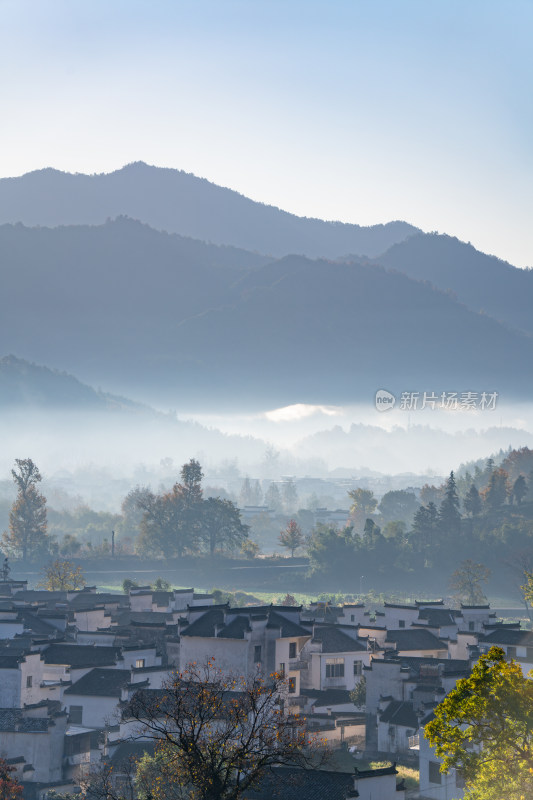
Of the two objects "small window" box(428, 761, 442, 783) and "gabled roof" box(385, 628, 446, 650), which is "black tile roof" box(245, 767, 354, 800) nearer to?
"small window" box(428, 761, 442, 783)

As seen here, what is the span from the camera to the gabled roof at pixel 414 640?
9200 cm

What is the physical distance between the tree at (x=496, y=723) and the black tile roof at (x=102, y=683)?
121 feet

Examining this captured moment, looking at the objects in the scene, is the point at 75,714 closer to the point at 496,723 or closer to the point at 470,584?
the point at 496,723

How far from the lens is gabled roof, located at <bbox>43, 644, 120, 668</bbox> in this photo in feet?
263

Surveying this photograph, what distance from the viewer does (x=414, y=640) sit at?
3691 inches

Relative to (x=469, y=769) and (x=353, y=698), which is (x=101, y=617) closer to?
(x=353, y=698)

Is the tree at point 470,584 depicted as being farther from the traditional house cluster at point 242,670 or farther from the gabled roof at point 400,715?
the gabled roof at point 400,715

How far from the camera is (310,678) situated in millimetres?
88125

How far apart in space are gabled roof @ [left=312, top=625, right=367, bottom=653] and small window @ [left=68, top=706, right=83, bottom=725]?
20.7 m

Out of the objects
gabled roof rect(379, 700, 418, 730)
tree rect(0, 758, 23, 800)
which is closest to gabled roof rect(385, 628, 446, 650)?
gabled roof rect(379, 700, 418, 730)

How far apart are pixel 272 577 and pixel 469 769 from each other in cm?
15220

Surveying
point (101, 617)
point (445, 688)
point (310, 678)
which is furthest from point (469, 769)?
point (101, 617)

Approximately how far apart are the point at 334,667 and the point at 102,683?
19.5m

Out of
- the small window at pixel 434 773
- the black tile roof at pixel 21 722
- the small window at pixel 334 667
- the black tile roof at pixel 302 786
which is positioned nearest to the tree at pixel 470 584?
the small window at pixel 334 667
